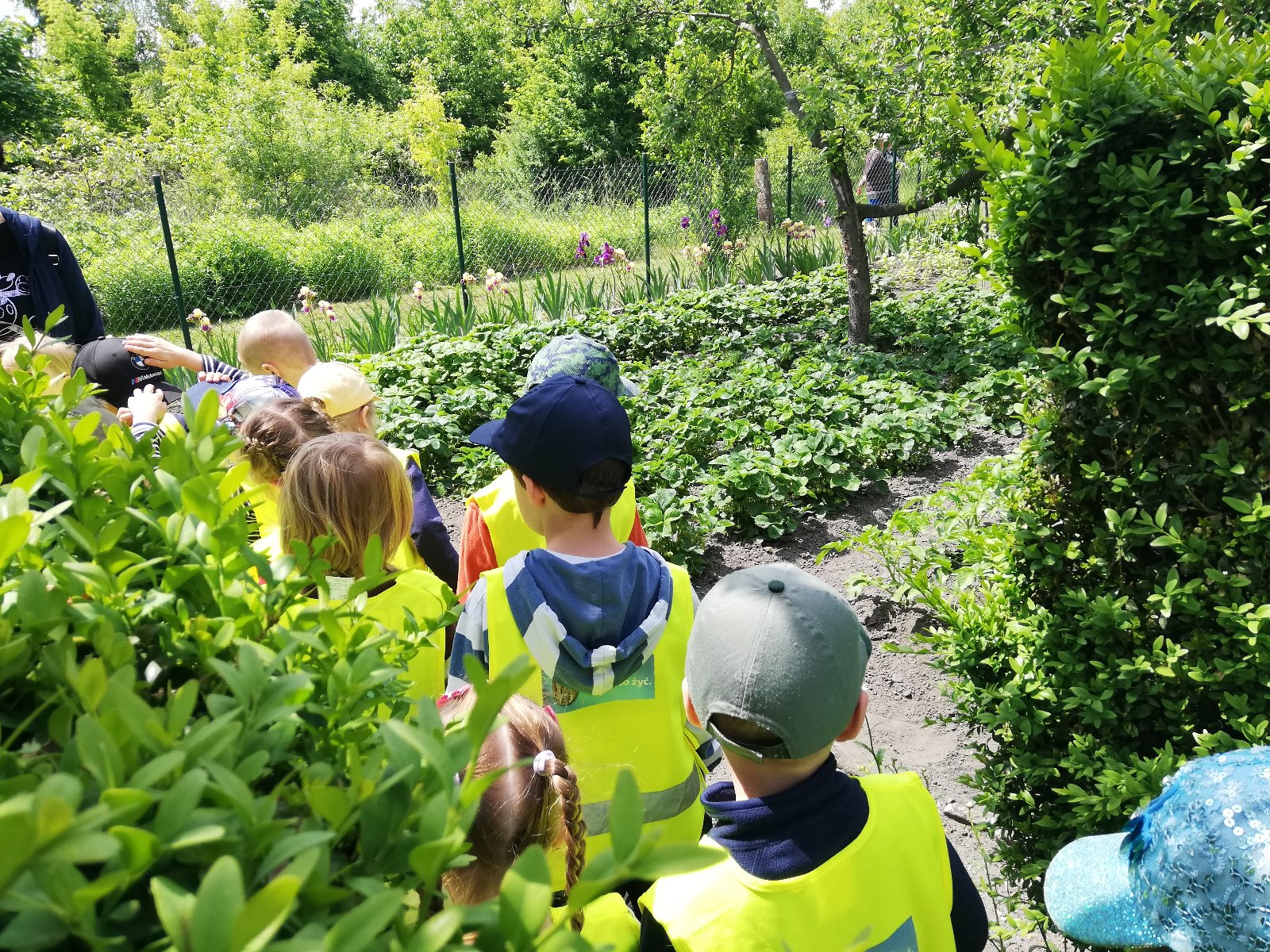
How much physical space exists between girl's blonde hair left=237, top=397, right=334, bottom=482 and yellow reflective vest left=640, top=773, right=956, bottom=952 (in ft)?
5.10

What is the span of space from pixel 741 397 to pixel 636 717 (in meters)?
4.20

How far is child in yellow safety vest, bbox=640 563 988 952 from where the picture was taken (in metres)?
1.22

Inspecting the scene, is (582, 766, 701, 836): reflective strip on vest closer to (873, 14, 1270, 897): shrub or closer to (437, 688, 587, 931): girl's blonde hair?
(437, 688, 587, 931): girl's blonde hair

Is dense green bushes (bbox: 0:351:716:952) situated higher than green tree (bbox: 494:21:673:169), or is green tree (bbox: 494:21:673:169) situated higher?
green tree (bbox: 494:21:673:169)

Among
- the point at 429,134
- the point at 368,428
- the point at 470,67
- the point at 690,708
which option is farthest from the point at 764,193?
the point at 470,67

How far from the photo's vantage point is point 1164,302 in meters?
1.88

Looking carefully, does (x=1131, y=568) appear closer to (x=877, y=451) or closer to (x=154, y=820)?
(x=154, y=820)

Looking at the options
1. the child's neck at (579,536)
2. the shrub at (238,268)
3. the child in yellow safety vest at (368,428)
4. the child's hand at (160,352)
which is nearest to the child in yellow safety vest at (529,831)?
the child's neck at (579,536)

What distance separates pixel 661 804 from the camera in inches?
68.7

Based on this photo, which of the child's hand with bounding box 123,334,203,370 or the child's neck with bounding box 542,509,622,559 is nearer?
the child's neck with bounding box 542,509,622,559

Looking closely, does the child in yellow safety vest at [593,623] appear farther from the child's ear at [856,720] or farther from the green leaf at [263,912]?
the green leaf at [263,912]

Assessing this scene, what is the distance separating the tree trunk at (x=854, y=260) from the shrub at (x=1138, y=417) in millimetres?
5446

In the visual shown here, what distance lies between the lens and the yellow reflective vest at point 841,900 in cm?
121

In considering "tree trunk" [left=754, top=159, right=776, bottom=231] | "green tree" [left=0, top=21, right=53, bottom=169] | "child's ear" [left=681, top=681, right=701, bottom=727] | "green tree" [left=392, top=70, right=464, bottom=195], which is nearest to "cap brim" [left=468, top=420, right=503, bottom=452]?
"child's ear" [left=681, top=681, right=701, bottom=727]
